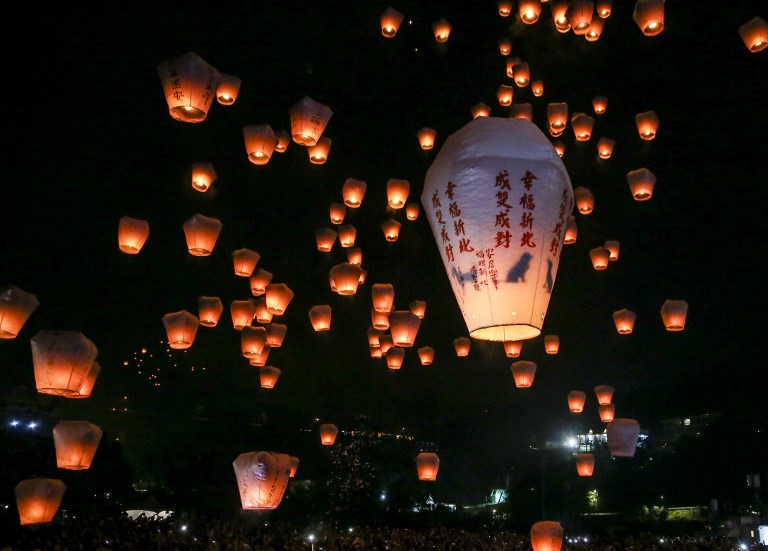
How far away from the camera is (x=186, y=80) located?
8133 millimetres

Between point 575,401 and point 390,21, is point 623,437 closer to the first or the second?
point 575,401

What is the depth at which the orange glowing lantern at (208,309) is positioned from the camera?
11.8 meters

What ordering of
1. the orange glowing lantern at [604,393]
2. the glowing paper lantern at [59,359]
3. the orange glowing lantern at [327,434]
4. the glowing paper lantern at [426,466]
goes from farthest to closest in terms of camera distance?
1. the orange glowing lantern at [327,434]
2. the orange glowing lantern at [604,393]
3. the glowing paper lantern at [426,466]
4. the glowing paper lantern at [59,359]

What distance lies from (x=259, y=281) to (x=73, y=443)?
4419mm

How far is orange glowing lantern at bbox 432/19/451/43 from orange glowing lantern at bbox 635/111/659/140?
3.66m

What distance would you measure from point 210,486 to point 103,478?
270cm

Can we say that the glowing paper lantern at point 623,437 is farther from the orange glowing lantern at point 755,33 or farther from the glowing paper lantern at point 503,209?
the glowing paper lantern at point 503,209

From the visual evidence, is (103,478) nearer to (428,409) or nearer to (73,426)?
(73,426)

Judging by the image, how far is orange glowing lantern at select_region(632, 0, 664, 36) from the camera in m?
9.66

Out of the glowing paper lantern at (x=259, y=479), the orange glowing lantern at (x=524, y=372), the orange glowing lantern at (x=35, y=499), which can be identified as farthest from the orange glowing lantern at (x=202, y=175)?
the orange glowing lantern at (x=524, y=372)

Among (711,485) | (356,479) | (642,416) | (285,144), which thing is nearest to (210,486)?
(356,479)

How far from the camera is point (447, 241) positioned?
5027 millimetres

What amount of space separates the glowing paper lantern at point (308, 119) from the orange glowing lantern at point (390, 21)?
252cm

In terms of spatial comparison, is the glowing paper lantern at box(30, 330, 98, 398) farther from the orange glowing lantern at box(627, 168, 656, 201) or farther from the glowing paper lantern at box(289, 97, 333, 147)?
the orange glowing lantern at box(627, 168, 656, 201)
